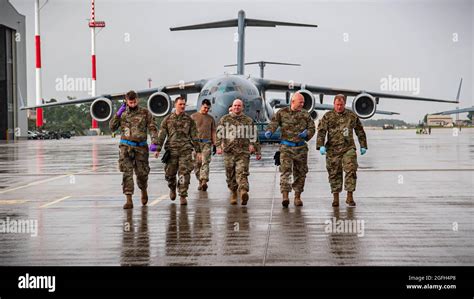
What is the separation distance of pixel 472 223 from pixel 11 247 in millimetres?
5574

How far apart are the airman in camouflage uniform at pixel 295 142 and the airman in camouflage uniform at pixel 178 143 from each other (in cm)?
136

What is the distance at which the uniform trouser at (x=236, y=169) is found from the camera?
1062 cm

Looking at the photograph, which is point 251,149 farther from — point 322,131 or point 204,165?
point 204,165

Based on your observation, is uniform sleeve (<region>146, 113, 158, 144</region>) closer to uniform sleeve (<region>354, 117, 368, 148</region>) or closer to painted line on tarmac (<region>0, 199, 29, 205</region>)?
painted line on tarmac (<region>0, 199, 29, 205</region>)

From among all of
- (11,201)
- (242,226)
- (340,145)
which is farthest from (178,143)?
(11,201)

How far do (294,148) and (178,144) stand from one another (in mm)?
1927

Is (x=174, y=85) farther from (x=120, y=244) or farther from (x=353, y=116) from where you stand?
(x=120, y=244)

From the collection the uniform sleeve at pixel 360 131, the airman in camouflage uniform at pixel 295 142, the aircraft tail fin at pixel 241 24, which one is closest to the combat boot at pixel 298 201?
the airman in camouflage uniform at pixel 295 142

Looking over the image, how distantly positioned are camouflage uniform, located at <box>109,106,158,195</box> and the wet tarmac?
56 centimetres

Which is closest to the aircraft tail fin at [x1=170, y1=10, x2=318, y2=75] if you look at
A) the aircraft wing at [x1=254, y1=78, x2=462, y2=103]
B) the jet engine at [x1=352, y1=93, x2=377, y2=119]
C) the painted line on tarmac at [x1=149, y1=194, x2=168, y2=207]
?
the aircraft wing at [x1=254, y1=78, x2=462, y2=103]

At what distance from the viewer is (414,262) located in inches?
238

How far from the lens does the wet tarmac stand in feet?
21.1
